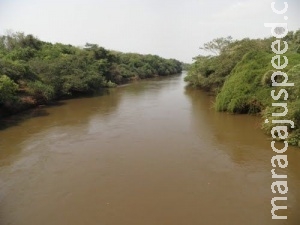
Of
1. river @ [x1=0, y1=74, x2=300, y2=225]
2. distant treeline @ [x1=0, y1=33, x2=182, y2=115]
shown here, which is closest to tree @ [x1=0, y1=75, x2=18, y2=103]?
distant treeline @ [x1=0, y1=33, x2=182, y2=115]

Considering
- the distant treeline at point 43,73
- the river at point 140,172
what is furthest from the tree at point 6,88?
the river at point 140,172

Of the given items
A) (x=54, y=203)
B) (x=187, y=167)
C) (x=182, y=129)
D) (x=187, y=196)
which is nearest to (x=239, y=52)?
(x=182, y=129)

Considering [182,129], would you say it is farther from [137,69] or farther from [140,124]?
[137,69]

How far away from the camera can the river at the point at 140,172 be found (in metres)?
7.96

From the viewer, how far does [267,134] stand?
47.6ft

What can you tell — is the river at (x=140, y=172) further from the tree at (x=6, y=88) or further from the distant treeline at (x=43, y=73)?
the distant treeline at (x=43, y=73)

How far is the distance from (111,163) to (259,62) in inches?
531

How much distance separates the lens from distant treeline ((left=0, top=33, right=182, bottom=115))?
67.6 ft

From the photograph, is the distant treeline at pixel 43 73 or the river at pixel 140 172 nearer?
the river at pixel 140 172

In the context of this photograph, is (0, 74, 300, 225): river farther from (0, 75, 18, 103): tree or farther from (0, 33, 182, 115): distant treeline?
(0, 33, 182, 115): distant treeline

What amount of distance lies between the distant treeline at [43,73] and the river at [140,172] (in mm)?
2870

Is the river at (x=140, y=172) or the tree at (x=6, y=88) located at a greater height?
the tree at (x=6, y=88)

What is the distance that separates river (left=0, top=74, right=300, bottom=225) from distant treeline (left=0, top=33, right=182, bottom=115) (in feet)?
9.41

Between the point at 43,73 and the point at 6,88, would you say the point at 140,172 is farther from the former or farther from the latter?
the point at 43,73
